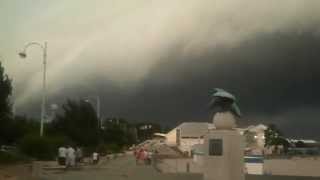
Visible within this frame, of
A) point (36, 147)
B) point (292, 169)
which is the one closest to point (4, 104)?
point (36, 147)

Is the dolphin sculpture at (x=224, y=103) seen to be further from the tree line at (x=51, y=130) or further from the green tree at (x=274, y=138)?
the green tree at (x=274, y=138)

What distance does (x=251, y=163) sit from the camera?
39.9 meters

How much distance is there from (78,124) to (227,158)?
195 ft

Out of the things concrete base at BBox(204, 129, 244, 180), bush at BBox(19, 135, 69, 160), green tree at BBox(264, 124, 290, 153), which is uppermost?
green tree at BBox(264, 124, 290, 153)

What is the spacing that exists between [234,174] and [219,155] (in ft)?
2.75

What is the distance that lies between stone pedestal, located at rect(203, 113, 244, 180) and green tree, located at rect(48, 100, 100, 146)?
174ft

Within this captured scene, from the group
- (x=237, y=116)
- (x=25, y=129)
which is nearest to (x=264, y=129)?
(x=25, y=129)

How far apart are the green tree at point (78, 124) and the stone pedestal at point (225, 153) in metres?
52.9

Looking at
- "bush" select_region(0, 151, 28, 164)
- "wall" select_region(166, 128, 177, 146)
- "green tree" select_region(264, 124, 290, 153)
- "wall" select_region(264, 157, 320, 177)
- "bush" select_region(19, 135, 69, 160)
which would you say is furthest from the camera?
"wall" select_region(166, 128, 177, 146)

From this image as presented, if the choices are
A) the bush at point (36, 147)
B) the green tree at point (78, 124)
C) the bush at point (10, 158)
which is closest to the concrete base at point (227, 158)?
the bush at point (10, 158)

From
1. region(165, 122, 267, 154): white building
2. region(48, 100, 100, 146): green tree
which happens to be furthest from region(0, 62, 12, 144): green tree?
region(165, 122, 267, 154): white building

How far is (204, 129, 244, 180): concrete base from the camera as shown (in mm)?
22906

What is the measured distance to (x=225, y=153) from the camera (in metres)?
23.0

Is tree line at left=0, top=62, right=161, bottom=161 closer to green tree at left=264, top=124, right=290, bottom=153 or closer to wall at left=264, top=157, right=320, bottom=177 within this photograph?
wall at left=264, top=157, right=320, bottom=177
